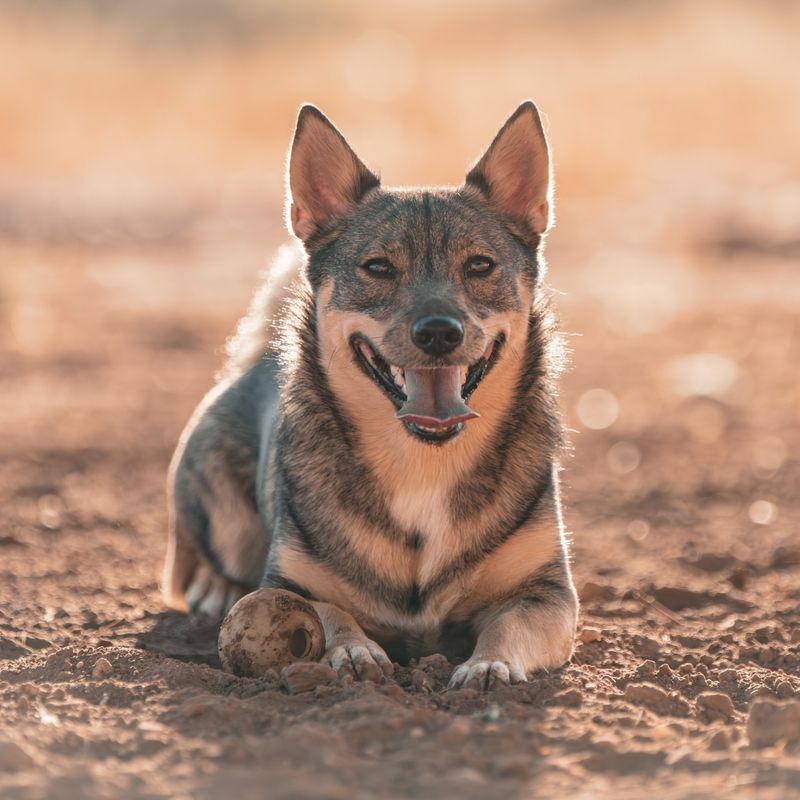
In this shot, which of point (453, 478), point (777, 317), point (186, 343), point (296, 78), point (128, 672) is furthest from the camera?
point (296, 78)

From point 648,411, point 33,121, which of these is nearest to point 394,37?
point 33,121

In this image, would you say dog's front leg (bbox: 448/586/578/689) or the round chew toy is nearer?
dog's front leg (bbox: 448/586/578/689)

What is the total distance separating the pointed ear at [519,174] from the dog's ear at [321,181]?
49cm

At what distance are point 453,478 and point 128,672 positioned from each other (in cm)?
141

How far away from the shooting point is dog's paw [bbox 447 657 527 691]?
A: 189 inches

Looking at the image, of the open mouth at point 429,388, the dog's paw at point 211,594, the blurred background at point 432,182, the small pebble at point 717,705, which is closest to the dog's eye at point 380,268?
the open mouth at point 429,388

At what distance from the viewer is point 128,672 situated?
513cm

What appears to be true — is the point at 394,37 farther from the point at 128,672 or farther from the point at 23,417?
the point at 128,672

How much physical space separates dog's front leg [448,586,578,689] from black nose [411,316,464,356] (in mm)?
1012

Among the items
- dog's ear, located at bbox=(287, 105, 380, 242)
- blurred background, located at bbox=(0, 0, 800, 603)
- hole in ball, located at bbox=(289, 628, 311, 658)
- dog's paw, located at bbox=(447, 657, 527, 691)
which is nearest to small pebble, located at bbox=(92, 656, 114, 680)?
hole in ball, located at bbox=(289, 628, 311, 658)

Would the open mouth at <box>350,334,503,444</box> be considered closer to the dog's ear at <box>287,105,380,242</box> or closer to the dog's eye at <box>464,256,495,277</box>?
the dog's eye at <box>464,256,495,277</box>

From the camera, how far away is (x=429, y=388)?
528 centimetres

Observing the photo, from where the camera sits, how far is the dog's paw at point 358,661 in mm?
4867

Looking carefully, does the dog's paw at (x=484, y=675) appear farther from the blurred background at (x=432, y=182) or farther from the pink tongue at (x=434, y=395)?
the blurred background at (x=432, y=182)
